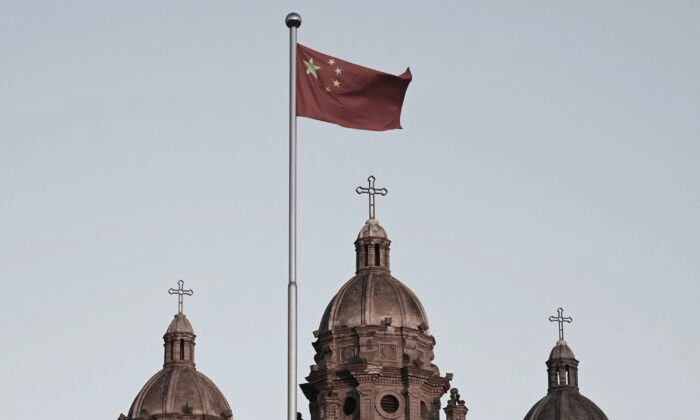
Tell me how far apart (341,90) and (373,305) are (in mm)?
53115

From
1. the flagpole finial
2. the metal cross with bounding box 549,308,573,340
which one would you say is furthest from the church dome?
the flagpole finial

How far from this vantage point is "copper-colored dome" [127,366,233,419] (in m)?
113

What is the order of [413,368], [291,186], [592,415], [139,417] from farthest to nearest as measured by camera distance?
[592,415], [139,417], [413,368], [291,186]

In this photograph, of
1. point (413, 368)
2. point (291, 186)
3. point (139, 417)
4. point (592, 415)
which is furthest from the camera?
point (592, 415)

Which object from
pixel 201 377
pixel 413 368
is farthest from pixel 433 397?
pixel 201 377

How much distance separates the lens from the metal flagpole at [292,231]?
51125 mm

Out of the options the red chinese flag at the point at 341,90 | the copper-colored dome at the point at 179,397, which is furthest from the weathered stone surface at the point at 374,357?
the red chinese flag at the point at 341,90

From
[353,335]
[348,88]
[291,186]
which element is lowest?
[291,186]

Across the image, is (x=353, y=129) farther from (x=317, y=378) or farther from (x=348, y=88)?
(x=317, y=378)

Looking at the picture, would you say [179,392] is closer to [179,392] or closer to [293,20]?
[179,392]

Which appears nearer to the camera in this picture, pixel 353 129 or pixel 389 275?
pixel 353 129

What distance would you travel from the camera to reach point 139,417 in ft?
369

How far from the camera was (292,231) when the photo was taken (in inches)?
2042

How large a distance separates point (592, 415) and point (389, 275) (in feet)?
64.6
